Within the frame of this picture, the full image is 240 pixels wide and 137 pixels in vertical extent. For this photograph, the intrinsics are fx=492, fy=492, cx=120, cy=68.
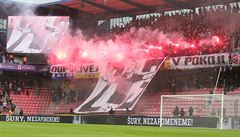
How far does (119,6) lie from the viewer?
40.4 meters

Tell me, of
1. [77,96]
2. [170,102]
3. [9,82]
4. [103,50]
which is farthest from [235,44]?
[9,82]

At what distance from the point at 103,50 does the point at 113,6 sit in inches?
157

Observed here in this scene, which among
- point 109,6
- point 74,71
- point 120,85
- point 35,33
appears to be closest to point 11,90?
point 35,33

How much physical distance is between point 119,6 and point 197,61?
1134 centimetres

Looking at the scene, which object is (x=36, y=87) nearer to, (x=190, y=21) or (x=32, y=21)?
(x=32, y=21)

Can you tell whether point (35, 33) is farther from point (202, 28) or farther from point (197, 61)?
point (197, 61)

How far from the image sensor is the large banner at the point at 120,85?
3456 cm

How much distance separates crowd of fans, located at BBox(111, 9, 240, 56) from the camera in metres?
32.2

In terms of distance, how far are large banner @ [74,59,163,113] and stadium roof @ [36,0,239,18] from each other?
5529mm

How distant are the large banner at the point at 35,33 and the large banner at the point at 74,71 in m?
1.94

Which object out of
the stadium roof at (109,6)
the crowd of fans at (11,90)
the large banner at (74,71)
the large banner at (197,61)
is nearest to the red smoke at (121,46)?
the large banner at (74,71)

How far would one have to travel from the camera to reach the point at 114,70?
121 ft

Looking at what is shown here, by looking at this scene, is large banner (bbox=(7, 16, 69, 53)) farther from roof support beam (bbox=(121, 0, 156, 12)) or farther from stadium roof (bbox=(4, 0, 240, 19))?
roof support beam (bbox=(121, 0, 156, 12))

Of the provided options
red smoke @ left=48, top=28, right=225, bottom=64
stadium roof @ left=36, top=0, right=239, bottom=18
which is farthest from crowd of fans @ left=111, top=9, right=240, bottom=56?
stadium roof @ left=36, top=0, right=239, bottom=18
